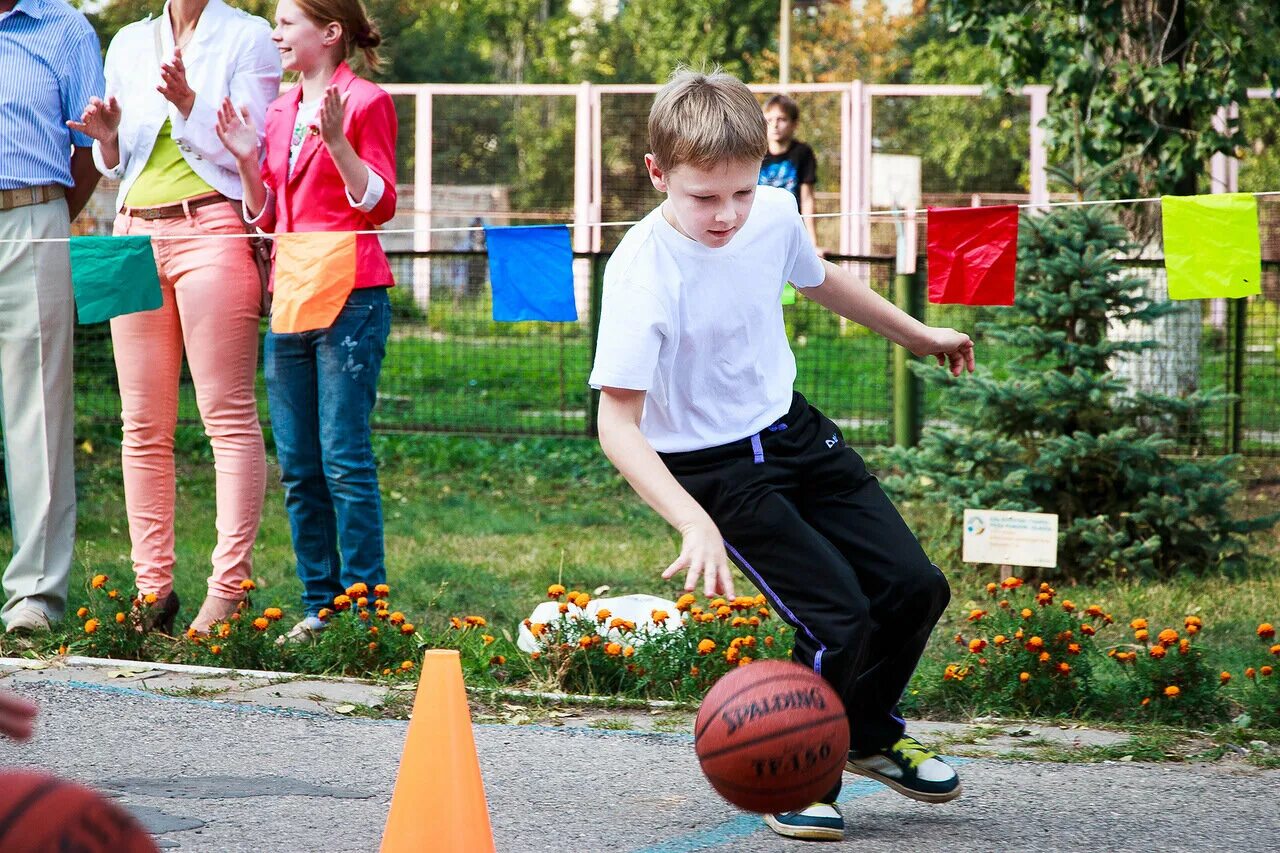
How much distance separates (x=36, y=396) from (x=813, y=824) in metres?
3.63

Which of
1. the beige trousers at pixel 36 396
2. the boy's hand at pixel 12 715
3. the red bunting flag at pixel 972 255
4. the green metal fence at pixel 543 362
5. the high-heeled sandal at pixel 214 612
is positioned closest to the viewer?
the boy's hand at pixel 12 715

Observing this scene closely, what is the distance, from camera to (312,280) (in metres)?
5.50

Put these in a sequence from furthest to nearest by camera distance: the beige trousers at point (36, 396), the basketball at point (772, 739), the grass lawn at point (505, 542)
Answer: the grass lawn at point (505, 542)
the beige trousers at point (36, 396)
the basketball at point (772, 739)

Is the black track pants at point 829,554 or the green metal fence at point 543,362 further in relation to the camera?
the green metal fence at point 543,362

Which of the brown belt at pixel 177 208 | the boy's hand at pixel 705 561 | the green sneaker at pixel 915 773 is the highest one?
the brown belt at pixel 177 208

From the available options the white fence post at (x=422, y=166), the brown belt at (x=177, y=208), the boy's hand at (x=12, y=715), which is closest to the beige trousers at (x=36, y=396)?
the brown belt at (x=177, y=208)

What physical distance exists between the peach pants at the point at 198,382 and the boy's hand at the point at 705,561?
2980 mm

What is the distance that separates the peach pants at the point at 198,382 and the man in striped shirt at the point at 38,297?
291mm

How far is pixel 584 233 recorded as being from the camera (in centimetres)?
1916

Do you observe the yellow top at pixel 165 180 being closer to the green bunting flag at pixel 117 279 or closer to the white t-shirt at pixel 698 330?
the green bunting flag at pixel 117 279

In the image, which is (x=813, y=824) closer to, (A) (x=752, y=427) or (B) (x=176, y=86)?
(A) (x=752, y=427)

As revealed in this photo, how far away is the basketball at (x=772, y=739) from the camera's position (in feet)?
11.0

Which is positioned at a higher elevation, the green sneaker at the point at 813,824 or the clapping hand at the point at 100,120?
the clapping hand at the point at 100,120

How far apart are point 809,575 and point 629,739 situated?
1237 millimetres
